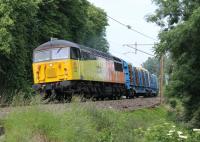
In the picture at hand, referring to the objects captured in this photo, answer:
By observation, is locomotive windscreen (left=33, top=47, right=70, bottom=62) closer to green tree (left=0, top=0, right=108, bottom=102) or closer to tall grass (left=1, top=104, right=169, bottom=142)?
green tree (left=0, top=0, right=108, bottom=102)

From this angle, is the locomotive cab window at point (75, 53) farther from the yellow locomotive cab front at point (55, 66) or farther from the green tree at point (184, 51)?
the green tree at point (184, 51)

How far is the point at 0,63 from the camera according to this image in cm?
4084

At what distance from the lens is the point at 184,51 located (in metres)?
21.0

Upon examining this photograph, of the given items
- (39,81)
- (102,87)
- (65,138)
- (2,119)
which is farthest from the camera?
(102,87)

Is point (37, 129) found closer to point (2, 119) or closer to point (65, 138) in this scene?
point (65, 138)

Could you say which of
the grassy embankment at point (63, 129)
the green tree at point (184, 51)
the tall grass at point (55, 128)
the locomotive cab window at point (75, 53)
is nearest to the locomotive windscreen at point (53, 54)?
the locomotive cab window at point (75, 53)

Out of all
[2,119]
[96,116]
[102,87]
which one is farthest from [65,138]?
[102,87]

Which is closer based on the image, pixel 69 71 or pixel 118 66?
pixel 69 71

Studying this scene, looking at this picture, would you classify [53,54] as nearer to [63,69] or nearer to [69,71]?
[63,69]

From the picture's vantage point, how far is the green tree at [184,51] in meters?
20.0

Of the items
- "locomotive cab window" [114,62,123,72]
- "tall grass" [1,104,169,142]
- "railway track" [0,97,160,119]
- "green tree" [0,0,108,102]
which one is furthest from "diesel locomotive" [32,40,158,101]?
"tall grass" [1,104,169,142]

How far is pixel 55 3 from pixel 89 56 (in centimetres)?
2048

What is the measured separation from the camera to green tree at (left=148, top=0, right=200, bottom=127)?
20.0m

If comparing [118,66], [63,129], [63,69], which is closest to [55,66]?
[63,69]
